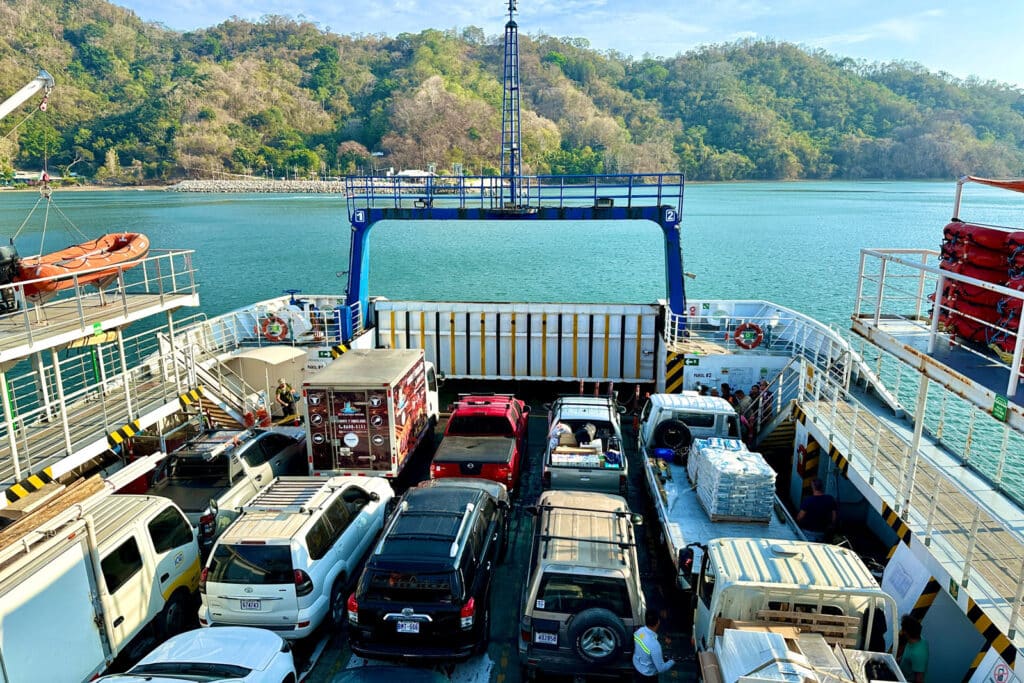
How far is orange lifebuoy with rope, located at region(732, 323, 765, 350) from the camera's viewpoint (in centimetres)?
1577

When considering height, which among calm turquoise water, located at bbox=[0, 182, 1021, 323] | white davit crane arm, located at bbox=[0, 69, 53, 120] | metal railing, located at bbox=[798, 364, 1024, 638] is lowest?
calm turquoise water, located at bbox=[0, 182, 1021, 323]

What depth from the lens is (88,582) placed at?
649 cm

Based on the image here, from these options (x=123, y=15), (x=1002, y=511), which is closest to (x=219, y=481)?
(x=1002, y=511)

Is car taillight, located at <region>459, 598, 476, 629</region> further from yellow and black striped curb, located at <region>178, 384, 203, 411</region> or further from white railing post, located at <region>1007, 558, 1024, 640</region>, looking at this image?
yellow and black striped curb, located at <region>178, 384, 203, 411</region>

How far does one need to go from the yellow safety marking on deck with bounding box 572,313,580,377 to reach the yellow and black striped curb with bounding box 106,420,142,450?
10.1m

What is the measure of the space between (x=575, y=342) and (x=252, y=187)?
127 meters

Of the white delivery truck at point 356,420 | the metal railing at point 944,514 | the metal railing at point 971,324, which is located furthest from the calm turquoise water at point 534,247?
the white delivery truck at point 356,420

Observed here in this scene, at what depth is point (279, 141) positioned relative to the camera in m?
134

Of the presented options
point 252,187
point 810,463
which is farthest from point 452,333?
point 252,187

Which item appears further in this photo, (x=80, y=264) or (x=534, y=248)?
(x=534, y=248)

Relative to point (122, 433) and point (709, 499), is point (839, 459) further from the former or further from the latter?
point (122, 433)

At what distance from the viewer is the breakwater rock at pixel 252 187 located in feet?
416

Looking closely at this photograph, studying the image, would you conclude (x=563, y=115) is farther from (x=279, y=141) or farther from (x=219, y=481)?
(x=219, y=481)

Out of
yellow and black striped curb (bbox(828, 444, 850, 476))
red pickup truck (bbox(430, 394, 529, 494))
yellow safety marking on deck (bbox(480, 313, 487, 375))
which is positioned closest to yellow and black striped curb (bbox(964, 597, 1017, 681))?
yellow and black striped curb (bbox(828, 444, 850, 476))
